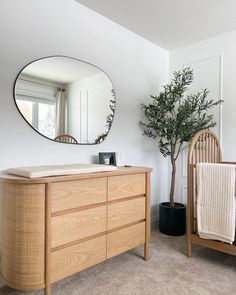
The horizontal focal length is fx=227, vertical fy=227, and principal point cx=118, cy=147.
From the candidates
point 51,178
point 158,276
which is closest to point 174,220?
point 158,276

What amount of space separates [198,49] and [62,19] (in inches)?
72.0

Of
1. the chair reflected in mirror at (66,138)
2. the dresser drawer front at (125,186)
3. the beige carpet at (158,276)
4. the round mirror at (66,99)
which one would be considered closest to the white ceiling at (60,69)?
the round mirror at (66,99)

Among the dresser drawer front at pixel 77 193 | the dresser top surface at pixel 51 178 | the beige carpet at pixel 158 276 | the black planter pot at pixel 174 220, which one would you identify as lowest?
the beige carpet at pixel 158 276

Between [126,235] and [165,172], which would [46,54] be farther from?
[165,172]

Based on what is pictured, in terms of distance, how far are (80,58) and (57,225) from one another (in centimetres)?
155

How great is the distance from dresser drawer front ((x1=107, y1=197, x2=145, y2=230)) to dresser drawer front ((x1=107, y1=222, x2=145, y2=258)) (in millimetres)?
61

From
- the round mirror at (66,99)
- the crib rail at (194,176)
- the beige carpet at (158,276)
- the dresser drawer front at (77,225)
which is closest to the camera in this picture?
the dresser drawer front at (77,225)

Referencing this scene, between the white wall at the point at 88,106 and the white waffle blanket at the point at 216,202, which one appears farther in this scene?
the white wall at the point at 88,106

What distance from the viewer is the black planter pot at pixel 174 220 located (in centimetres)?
A: 265

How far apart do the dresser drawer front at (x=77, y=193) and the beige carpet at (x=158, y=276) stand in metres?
0.63

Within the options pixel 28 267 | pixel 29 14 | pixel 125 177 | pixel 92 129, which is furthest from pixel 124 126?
pixel 28 267

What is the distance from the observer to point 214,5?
219cm

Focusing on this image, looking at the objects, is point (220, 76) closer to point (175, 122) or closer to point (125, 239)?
point (175, 122)

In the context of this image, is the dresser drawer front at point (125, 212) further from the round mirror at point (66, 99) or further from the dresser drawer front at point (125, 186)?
the round mirror at point (66, 99)
